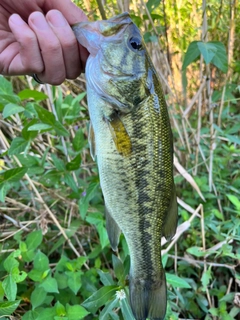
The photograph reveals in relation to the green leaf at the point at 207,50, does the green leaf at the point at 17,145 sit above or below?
below

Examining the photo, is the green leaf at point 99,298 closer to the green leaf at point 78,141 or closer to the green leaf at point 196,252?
the green leaf at point 196,252

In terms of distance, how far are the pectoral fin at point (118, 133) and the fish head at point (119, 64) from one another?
41 millimetres

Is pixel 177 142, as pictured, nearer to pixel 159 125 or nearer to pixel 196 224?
pixel 196 224

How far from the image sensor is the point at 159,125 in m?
0.98

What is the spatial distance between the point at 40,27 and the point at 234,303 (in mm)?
1429

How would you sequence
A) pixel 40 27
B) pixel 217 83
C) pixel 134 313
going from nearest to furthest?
pixel 40 27, pixel 134 313, pixel 217 83

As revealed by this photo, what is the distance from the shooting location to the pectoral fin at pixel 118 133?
957 millimetres

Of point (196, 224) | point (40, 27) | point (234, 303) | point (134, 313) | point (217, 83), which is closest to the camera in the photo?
point (40, 27)

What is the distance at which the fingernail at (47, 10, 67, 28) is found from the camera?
927 millimetres

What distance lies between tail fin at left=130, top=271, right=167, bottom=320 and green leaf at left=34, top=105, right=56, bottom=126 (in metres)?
0.69

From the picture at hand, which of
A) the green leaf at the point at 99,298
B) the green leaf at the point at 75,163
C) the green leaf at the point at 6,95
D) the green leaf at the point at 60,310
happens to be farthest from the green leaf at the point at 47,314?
the green leaf at the point at 6,95

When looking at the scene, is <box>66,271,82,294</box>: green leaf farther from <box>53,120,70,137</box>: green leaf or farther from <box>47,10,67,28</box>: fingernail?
<box>47,10,67,28</box>: fingernail

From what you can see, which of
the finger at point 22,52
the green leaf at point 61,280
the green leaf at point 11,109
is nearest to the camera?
the finger at point 22,52

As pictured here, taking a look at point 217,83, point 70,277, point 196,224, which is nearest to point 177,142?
point 217,83
